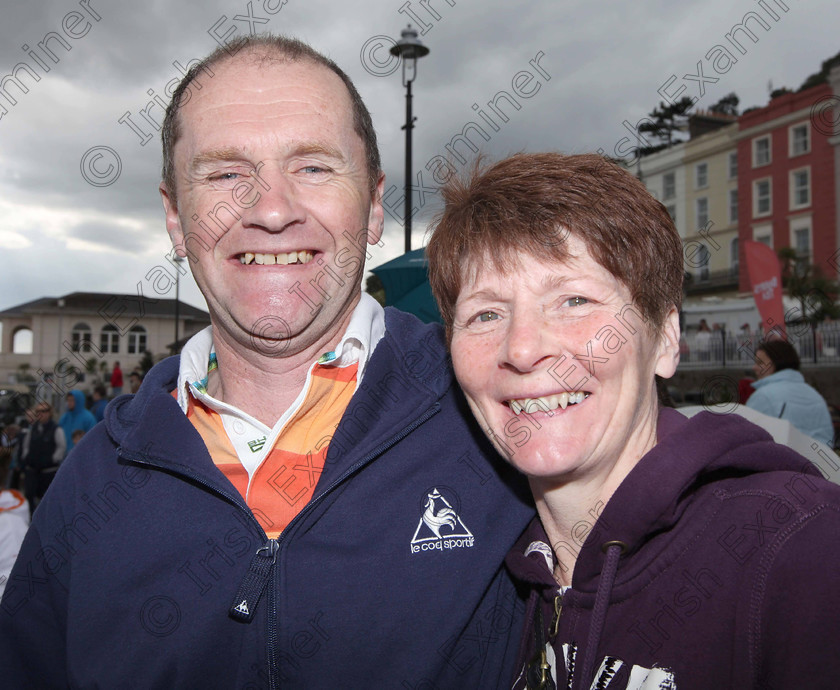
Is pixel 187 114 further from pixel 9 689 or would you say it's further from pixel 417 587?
pixel 9 689

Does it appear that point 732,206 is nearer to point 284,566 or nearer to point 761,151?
point 761,151

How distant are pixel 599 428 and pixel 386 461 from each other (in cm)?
60

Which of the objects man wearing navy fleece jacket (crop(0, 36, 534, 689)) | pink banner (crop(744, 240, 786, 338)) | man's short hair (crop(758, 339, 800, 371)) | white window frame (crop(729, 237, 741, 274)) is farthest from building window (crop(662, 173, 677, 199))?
man wearing navy fleece jacket (crop(0, 36, 534, 689))

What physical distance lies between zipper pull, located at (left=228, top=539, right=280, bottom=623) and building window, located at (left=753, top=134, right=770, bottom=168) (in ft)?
102

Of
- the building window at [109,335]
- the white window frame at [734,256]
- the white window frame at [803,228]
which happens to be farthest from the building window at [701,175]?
the building window at [109,335]

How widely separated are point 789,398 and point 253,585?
4910 millimetres

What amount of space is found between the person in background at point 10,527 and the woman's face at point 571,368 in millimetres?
3338

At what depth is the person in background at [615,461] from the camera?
121 centimetres

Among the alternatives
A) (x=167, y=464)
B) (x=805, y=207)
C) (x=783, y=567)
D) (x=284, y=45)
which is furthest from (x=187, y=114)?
(x=805, y=207)

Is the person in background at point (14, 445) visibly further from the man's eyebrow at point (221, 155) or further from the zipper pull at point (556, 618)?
the zipper pull at point (556, 618)

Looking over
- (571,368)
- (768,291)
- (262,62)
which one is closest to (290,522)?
(571,368)

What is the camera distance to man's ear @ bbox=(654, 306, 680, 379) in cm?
167

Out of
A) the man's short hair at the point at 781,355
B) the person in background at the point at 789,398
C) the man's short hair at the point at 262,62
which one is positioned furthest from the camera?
the man's short hair at the point at 781,355

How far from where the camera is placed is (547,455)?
1560mm
